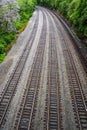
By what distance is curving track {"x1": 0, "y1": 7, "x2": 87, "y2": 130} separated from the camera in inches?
702

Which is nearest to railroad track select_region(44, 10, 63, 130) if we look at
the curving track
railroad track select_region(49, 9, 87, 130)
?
the curving track

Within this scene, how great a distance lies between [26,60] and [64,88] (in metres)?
9.66

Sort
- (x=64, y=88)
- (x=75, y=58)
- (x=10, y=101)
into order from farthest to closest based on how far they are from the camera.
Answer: (x=75, y=58) < (x=64, y=88) < (x=10, y=101)

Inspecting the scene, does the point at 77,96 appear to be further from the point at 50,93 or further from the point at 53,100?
the point at 50,93

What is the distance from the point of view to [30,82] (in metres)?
24.6

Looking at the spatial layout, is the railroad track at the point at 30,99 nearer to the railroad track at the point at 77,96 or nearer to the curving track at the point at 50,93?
the curving track at the point at 50,93

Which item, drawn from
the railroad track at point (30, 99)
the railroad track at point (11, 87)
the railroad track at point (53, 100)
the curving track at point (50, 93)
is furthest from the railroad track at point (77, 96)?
the railroad track at point (11, 87)

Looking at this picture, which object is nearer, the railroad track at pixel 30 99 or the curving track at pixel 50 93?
the railroad track at pixel 30 99

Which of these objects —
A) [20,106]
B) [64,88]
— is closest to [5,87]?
[20,106]

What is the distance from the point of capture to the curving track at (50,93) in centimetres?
1783

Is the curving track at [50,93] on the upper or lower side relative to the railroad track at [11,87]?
upper

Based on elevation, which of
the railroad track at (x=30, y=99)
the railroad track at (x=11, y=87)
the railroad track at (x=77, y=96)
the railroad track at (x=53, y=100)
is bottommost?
the railroad track at (x=11, y=87)

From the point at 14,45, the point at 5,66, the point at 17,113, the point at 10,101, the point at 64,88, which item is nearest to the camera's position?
the point at 17,113

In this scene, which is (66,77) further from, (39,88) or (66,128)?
(66,128)
